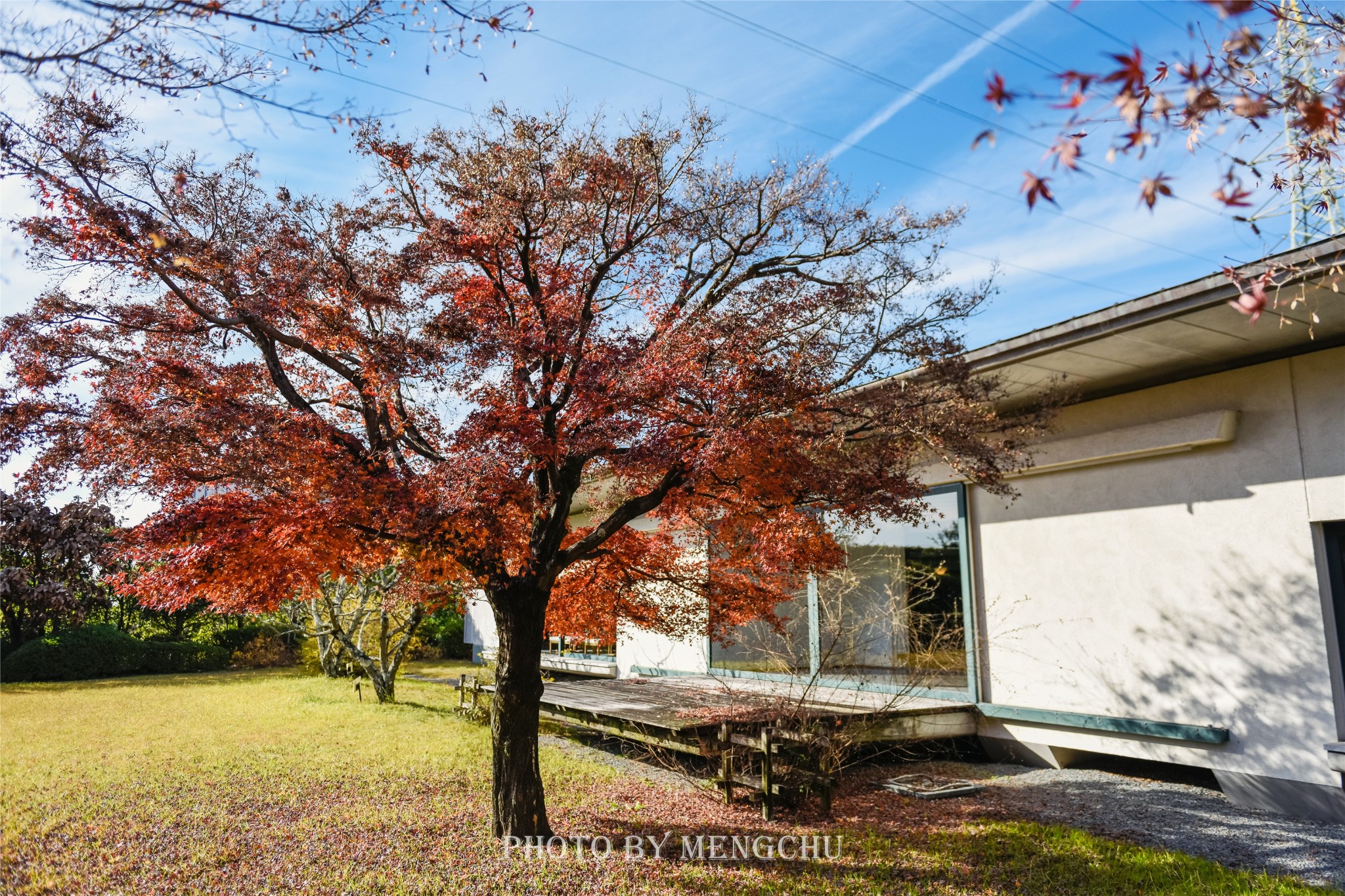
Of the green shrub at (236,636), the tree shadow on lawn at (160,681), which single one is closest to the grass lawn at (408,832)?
the tree shadow on lawn at (160,681)

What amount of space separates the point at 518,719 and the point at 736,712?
2.97m

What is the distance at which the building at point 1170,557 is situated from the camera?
284 inches

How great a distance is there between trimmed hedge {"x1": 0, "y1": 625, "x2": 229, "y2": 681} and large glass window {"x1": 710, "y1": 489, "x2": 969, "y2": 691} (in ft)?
57.5

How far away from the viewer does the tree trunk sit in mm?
6340

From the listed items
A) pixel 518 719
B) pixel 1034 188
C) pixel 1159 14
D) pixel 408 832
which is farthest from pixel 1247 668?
pixel 408 832

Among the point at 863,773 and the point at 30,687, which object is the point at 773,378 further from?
the point at 30,687

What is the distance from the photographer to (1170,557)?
8.41 metres

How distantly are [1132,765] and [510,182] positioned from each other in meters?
8.83

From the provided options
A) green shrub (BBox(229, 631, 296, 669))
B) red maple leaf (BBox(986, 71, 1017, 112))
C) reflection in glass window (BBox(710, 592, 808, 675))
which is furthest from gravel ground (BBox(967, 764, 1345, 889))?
green shrub (BBox(229, 631, 296, 669))

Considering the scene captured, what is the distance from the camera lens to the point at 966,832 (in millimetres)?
6574

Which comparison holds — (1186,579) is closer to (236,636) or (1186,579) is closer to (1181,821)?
(1181,821)

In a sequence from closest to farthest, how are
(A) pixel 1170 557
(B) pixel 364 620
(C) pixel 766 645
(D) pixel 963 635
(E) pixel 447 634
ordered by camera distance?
(A) pixel 1170 557
(D) pixel 963 635
(C) pixel 766 645
(B) pixel 364 620
(E) pixel 447 634

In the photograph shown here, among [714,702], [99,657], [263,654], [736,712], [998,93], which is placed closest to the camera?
[998,93]

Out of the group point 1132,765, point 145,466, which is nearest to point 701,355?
point 145,466
